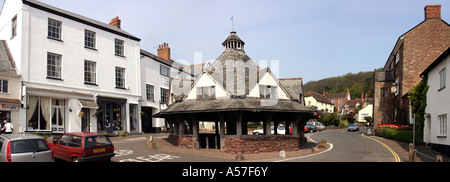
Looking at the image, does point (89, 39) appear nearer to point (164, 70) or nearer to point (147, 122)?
point (164, 70)

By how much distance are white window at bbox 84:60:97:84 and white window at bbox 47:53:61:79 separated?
95.5 inches

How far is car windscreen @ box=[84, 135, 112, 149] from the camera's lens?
44.7ft

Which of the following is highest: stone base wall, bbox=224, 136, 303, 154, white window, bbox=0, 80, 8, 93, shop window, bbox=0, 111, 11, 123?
white window, bbox=0, 80, 8, 93

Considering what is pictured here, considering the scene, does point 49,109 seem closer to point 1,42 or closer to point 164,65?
point 1,42

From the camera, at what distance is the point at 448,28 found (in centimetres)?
3056

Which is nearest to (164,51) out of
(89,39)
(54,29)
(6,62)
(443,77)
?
(89,39)

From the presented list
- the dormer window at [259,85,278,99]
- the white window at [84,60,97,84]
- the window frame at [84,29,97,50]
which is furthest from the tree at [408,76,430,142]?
the window frame at [84,29,97,50]

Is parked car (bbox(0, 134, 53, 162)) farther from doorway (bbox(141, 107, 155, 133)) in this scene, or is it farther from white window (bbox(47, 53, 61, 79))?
doorway (bbox(141, 107, 155, 133))

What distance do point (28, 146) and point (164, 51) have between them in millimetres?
32618

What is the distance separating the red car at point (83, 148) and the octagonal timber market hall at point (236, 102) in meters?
7.13

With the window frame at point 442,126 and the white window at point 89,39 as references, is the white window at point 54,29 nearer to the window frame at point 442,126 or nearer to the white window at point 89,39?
the white window at point 89,39

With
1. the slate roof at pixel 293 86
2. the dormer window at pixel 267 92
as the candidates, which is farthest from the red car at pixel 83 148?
the slate roof at pixel 293 86
